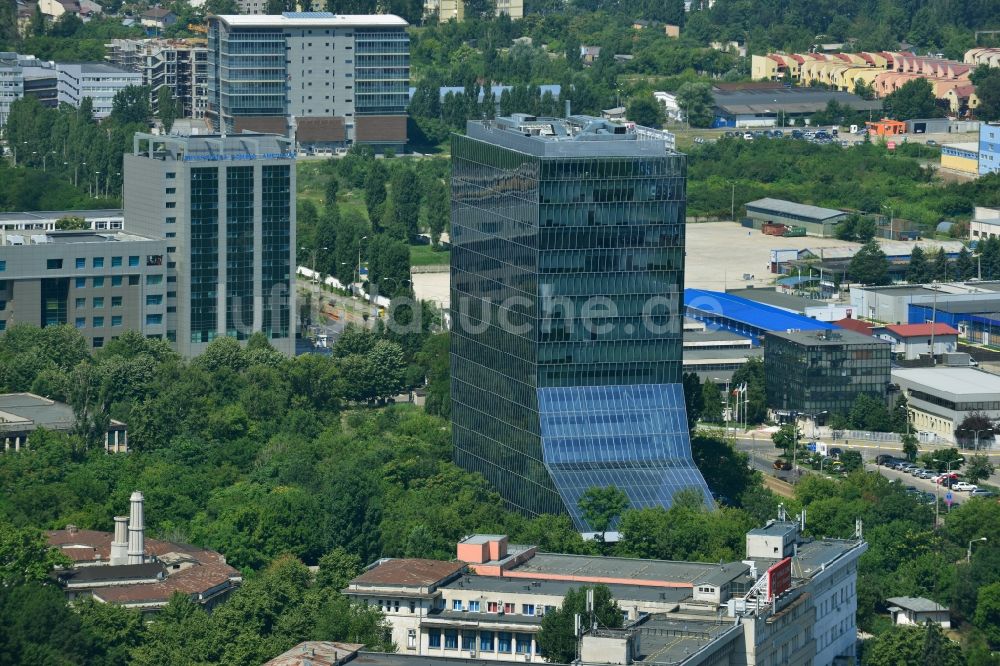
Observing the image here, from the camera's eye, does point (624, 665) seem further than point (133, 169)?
No

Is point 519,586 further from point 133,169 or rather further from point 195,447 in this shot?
point 133,169

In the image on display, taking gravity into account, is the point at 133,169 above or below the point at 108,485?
above

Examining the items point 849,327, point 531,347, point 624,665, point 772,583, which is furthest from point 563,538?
point 849,327

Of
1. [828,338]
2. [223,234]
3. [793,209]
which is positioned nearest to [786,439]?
[828,338]

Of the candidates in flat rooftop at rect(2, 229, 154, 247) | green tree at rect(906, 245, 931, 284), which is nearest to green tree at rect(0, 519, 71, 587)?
flat rooftop at rect(2, 229, 154, 247)

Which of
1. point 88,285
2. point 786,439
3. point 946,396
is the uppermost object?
point 88,285

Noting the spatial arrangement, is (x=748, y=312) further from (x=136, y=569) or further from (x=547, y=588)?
(x=547, y=588)
